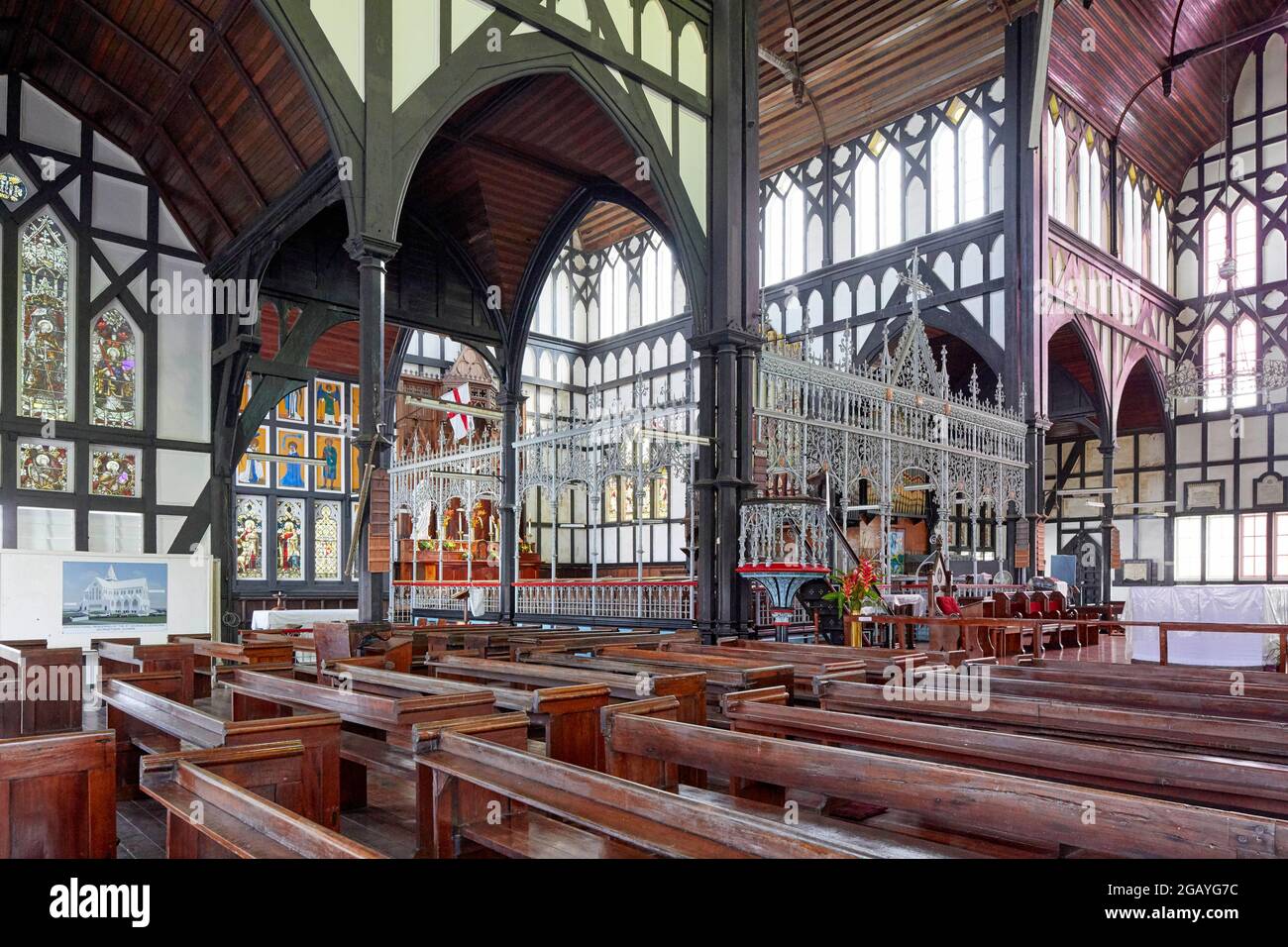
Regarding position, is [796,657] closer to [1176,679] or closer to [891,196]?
[1176,679]

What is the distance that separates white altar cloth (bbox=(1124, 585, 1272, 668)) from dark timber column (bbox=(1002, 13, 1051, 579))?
5072 mm

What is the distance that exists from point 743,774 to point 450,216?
35.0ft

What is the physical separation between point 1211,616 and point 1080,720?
8082mm

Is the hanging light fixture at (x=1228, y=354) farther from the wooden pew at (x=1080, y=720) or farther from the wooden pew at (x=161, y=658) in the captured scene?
the wooden pew at (x=161, y=658)

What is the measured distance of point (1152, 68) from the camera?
17188 millimetres

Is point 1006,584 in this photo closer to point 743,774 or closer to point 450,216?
point 450,216

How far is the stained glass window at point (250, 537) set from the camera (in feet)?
50.3

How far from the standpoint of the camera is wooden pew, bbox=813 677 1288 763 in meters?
2.87

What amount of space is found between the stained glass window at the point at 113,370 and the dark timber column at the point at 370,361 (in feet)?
18.5

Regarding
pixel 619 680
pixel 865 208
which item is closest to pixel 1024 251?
pixel 865 208

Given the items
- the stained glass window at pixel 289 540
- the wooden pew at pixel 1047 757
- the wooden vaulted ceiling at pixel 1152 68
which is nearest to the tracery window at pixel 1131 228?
the wooden vaulted ceiling at pixel 1152 68

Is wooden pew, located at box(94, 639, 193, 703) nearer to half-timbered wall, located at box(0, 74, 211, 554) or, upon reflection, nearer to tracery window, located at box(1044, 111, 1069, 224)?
half-timbered wall, located at box(0, 74, 211, 554)

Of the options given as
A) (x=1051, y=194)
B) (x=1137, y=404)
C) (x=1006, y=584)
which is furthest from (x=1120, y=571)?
(x=1051, y=194)

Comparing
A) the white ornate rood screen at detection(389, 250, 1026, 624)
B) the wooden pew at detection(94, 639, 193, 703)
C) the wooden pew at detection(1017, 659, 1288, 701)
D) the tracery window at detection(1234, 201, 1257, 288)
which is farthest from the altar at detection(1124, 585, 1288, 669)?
the tracery window at detection(1234, 201, 1257, 288)
